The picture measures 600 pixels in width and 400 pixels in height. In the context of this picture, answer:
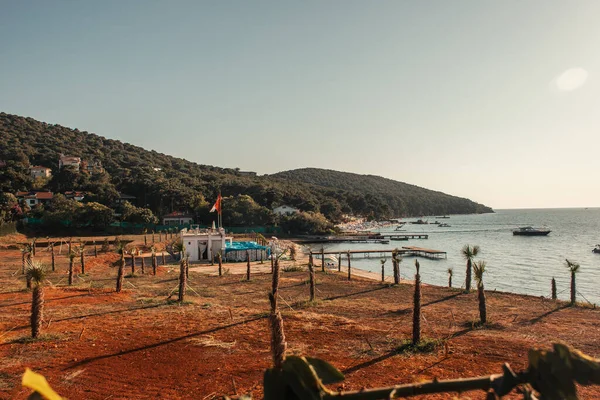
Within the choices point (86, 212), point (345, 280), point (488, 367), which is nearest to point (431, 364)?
point (488, 367)

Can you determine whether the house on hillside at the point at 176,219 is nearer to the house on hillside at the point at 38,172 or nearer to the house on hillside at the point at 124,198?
the house on hillside at the point at 124,198

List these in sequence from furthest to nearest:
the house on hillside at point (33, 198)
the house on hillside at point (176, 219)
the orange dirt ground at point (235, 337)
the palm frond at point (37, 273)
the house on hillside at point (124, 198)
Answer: the house on hillside at point (124, 198)
the house on hillside at point (176, 219)
the house on hillside at point (33, 198)
the palm frond at point (37, 273)
the orange dirt ground at point (235, 337)

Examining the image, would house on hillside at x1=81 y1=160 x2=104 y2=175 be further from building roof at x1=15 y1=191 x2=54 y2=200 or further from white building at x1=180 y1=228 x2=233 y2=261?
white building at x1=180 y1=228 x2=233 y2=261

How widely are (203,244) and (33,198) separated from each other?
59236 mm

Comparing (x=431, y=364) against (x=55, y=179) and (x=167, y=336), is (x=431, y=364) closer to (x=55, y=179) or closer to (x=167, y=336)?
(x=167, y=336)

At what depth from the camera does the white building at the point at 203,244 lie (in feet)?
154

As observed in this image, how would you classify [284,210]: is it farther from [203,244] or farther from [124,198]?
[203,244]

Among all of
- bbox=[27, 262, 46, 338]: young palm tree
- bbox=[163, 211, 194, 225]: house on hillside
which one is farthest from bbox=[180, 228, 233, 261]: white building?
bbox=[163, 211, 194, 225]: house on hillside

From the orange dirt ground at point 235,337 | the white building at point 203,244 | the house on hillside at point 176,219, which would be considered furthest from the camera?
the house on hillside at point 176,219

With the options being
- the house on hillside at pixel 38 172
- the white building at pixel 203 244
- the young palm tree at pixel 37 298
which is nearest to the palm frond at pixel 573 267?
the young palm tree at pixel 37 298

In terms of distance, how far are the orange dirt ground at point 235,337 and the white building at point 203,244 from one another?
18969 mm

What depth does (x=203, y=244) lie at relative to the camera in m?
47.8

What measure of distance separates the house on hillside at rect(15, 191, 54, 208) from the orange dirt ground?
67634 millimetres

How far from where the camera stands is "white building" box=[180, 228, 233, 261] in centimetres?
4706
